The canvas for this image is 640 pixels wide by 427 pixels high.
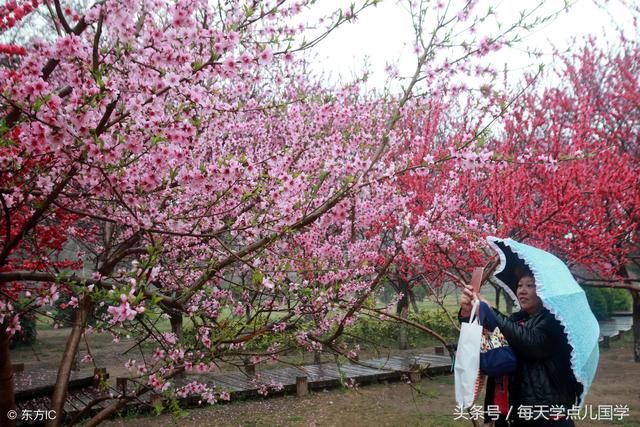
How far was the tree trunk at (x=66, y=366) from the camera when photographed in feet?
9.04

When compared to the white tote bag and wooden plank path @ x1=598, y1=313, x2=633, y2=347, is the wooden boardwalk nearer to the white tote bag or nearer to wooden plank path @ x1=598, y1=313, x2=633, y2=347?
the white tote bag

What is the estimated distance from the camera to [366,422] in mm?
6891

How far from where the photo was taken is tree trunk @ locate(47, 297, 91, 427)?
9.04ft

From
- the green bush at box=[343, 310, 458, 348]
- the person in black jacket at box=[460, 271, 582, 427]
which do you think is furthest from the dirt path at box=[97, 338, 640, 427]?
the green bush at box=[343, 310, 458, 348]

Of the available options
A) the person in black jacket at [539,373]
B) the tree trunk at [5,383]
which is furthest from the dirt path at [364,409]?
the tree trunk at [5,383]

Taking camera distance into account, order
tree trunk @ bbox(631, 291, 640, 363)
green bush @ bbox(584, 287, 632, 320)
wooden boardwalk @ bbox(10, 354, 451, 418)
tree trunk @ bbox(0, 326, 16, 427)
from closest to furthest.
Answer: tree trunk @ bbox(0, 326, 16, 427), wooden boardwalk @ bbox(10, 354, 451, 418), tree trunk @ bbox(631, 291, 640, 363), green bush @ bbox(584, 287, 632, 320)

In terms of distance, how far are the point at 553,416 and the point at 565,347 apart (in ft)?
1.30

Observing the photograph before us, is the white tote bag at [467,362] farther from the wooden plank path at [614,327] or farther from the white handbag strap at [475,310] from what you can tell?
the wooden plank path at [614,327]

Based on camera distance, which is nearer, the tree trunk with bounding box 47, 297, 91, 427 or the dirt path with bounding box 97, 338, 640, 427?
the tree trunk with bounding box 47, 297, 91, 427

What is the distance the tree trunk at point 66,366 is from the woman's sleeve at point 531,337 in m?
2.35

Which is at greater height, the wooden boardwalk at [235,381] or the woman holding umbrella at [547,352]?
the woman holding umbrella at [547,352]

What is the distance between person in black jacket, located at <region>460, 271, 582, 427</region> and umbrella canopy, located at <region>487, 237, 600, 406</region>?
83mm

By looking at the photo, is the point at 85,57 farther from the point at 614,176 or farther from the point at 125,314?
the point at 614,176

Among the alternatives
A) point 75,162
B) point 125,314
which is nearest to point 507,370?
point 125,314
